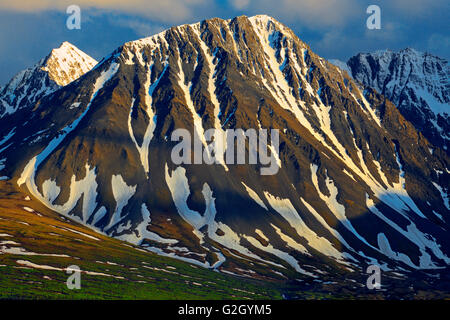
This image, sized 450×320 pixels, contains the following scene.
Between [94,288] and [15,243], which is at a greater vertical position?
[15,243]
